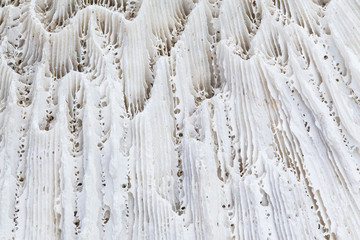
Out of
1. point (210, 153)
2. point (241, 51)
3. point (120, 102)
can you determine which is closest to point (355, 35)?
point (241, 51)

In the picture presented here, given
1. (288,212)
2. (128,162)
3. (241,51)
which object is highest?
(241,51)

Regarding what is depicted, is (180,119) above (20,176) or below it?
above

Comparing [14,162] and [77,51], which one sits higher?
[77,51]

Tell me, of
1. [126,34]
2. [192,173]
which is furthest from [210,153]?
[126,34]

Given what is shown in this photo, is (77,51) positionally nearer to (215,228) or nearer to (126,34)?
(126,34)

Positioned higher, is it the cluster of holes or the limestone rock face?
the limestone rock face

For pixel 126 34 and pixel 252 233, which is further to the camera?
pixel 126 34

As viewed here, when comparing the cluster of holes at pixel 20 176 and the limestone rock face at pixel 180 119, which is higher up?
the limestone rock face at pixel 180 119
